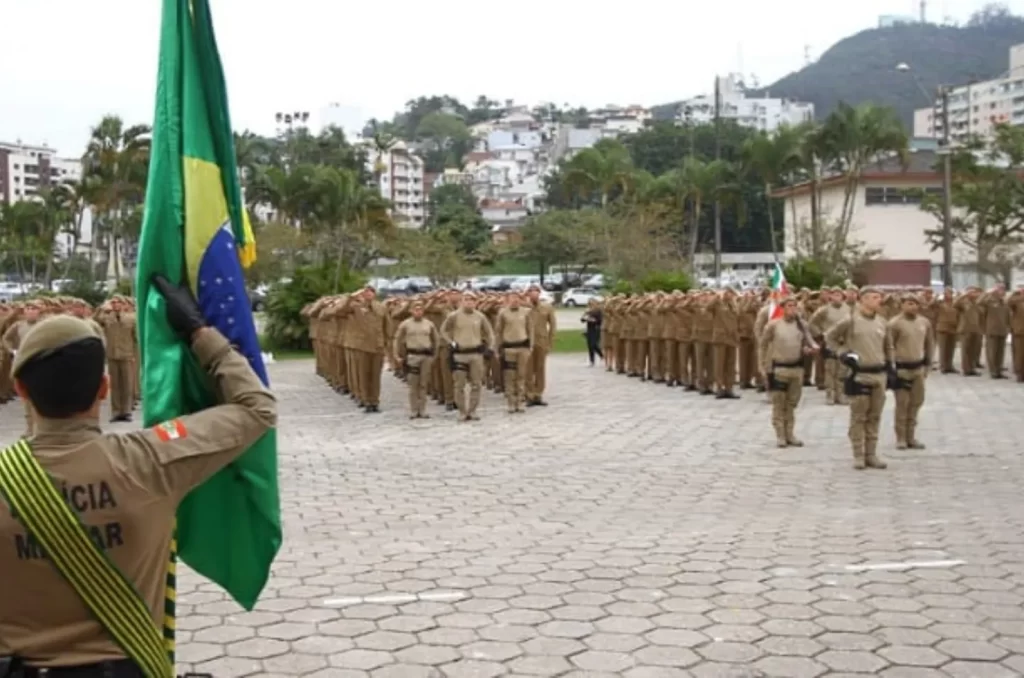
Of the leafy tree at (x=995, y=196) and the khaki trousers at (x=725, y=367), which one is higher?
the leafy tree at (x=995, y=196)

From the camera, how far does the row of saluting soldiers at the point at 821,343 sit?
11.9m

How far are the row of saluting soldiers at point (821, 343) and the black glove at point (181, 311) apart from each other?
9.17 meters

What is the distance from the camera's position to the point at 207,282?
3.67m

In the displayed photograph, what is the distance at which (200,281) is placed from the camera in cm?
367

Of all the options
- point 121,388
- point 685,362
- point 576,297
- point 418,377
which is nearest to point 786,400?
point 418,377

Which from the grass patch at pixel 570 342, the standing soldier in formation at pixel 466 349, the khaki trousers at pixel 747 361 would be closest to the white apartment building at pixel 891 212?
the grass patch at pixel 570 342

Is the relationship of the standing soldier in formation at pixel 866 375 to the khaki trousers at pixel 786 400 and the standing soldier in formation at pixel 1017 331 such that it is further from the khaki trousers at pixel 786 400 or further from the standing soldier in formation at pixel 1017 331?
the standing soldier in formation at pixel 1017 331

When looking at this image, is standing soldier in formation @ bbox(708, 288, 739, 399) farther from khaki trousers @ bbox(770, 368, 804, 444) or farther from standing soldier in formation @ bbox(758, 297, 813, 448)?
khaki trousers @ bbox(770, 368, 804, 444)

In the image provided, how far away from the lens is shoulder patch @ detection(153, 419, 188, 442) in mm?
2908

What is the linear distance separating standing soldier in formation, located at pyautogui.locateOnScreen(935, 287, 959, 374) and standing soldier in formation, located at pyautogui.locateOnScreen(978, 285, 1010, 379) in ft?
2.05

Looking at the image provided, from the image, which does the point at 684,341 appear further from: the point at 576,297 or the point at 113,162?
the point at 576,297

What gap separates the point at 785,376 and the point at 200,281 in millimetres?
10387

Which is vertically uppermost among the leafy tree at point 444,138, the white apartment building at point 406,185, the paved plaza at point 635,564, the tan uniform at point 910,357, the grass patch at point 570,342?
the leafy tree at point 444,138

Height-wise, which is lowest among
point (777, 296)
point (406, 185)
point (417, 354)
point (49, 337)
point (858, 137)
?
point (417, 354)
